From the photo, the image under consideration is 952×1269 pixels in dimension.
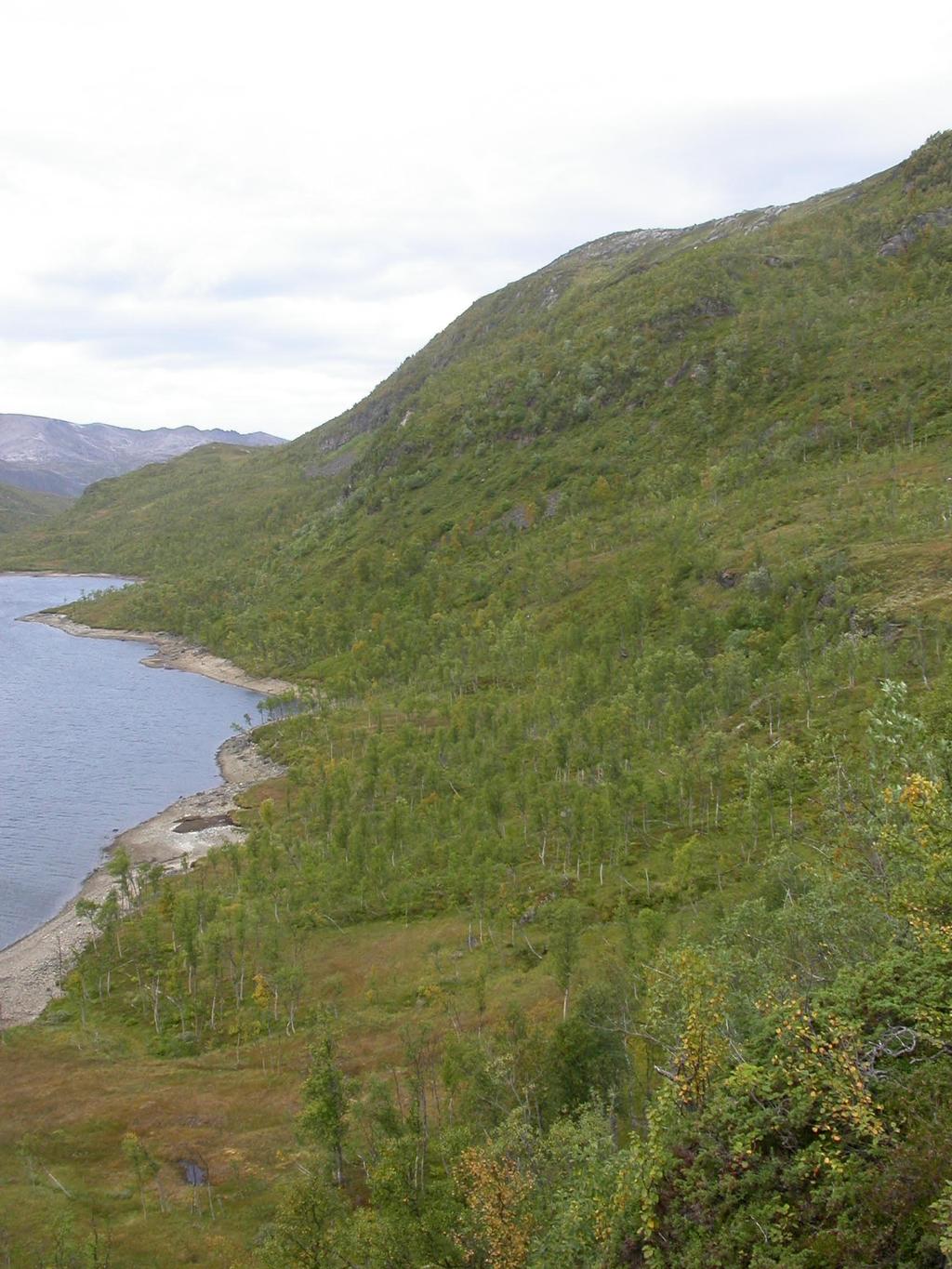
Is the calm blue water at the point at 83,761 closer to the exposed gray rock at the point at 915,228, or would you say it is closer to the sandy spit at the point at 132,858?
the sandy spit at the point at 132,858

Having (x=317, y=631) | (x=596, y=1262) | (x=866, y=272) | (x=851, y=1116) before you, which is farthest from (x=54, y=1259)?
(x=866, y=272)

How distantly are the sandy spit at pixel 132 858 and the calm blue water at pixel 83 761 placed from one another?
2621 millimetres

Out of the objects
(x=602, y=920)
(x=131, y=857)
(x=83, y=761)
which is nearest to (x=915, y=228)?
(x=602, y=920)

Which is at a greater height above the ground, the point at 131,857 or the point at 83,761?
the point at 83,761

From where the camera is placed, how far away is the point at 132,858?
9512 centimetres

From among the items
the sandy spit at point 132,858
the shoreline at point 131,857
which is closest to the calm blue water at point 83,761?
the shoreline at point 131,857

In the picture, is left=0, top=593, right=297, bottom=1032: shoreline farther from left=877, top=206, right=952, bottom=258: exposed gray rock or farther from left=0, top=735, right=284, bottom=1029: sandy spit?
left=877, top=206, right=952, bottom=258: exposed gray rock

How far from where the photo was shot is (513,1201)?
26.0 meters

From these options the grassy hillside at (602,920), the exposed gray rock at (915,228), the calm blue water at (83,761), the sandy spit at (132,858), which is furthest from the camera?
the exposed gray rock at (915,228)

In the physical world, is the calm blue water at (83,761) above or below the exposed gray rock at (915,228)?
below

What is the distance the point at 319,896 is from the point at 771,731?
43.9 m

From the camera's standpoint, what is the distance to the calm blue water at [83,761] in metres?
93.8

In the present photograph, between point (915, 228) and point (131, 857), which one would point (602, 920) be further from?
point (915, 228)

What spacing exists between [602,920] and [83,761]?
9862cm
